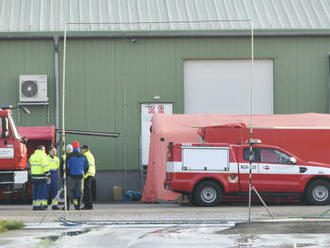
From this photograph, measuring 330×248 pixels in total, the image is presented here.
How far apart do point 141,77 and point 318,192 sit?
34.4 ft

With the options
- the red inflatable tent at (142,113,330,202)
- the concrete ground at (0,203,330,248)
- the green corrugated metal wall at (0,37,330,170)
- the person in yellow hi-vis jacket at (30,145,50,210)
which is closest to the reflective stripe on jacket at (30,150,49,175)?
the person in yellow hi-vis jacket at (30,145,50,210)

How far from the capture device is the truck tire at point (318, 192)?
75.1 ft

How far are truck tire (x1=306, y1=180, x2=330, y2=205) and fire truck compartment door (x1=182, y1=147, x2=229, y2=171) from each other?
Answer: 2.53m

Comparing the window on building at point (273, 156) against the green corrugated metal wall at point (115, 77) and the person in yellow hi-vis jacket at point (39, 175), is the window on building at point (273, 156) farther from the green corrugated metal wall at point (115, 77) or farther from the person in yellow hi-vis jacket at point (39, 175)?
the green corrugated metal wall at point (115, 77)

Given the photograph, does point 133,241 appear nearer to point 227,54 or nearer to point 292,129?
point 292,129

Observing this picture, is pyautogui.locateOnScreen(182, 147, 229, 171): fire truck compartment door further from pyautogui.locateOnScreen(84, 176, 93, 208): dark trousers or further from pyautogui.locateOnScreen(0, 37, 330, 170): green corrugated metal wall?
pyautogui.locateOnScreen(0, 37, 330, 170): green corrugated metal wall

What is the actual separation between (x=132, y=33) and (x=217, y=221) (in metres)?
15.7

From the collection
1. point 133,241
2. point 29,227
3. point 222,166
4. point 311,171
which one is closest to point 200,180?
point 222,166

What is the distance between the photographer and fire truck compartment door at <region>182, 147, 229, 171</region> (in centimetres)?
2255

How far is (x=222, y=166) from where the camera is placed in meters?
22.7

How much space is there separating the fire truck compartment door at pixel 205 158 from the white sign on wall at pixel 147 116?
8265 mm

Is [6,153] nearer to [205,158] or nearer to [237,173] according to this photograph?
[205,158]

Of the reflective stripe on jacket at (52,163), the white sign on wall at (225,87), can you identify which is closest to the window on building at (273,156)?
the reflective stripe on jacket at (52,163)

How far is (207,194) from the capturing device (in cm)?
2259
